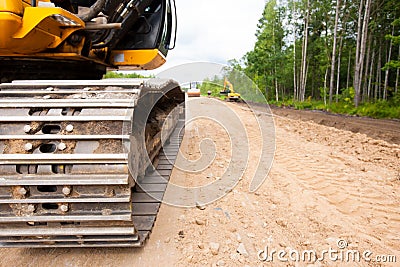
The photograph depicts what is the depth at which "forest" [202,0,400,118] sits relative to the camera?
22.5 meters

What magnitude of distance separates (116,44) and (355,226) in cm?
→ 325

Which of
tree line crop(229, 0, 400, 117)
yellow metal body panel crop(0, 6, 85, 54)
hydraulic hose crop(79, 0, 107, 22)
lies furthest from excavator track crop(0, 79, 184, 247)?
tree line crop(229, 0, 400, 117)

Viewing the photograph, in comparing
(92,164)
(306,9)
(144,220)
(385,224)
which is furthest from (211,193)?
(306,9)

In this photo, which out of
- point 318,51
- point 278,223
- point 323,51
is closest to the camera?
point 278,223

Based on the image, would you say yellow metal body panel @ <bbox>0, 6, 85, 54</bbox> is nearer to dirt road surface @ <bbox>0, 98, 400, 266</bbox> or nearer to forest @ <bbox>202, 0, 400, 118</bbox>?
dirt road surface @ <bbox>0, 98, 400, 266</bbox>

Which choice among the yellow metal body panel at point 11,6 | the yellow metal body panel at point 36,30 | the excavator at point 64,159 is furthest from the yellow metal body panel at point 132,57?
the yellow metal body panel at point 11,6

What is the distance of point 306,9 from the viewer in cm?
2611

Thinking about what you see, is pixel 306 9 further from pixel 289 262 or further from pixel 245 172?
pixel 289 262

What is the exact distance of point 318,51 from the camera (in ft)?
104

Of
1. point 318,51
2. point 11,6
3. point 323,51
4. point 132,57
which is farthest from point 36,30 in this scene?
point 318,51

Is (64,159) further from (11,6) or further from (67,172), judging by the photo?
(11,6)

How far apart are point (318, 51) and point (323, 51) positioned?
5145mm

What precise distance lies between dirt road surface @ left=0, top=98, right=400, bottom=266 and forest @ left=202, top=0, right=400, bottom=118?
18.4 meters

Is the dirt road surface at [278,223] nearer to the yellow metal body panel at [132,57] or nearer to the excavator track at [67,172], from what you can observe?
the excavator track at [67,172]
